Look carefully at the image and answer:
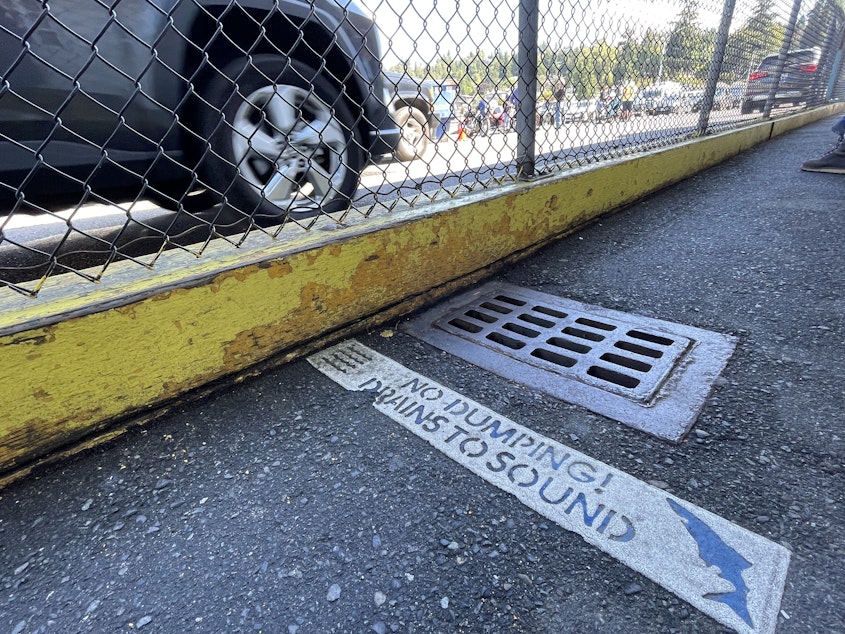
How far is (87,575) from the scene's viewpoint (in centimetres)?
97

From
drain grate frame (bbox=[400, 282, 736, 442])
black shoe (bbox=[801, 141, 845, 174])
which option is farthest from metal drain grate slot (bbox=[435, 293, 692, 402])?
black shoe (bbox=[801, 141, 845, 174])

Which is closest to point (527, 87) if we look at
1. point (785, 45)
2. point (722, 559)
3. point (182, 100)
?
point (182, 100)

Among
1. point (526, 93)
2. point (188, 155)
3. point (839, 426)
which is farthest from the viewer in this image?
point (526, 93)

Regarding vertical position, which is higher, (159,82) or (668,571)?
(159,82)

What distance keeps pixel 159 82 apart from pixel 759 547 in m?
2.47

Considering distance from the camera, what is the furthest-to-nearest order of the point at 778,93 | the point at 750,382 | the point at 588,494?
1. the point at 778,93
2. the point at 750,382
3. the point at 588,494

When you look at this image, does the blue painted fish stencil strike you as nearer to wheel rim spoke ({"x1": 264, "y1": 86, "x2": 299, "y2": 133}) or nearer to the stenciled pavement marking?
the stenciled pavement marking

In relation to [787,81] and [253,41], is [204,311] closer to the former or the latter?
[253,41]

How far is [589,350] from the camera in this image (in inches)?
65.5

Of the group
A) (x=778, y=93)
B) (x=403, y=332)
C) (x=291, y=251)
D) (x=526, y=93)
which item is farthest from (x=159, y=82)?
(x=778, y=93)

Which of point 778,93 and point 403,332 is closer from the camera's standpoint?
point 403,332

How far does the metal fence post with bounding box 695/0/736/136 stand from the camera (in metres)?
3.98

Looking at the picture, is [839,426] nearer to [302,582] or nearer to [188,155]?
[302,582]

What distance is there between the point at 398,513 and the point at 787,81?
8.93m
